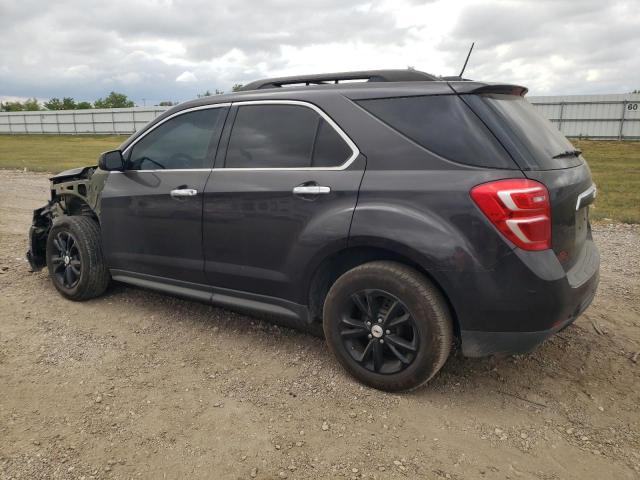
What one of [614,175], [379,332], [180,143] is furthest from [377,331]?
[614,175]

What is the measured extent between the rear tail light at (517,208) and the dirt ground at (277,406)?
102 cm

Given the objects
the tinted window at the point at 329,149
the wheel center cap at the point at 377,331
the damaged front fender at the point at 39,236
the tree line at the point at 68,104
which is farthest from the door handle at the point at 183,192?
the tree line at the point at 68,104

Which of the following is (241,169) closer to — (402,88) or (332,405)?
(402,88)

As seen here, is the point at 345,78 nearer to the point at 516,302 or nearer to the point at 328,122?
the point at 328,122

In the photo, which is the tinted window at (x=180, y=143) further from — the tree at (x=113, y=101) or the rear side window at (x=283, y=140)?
the tree at (x=113, y=101)

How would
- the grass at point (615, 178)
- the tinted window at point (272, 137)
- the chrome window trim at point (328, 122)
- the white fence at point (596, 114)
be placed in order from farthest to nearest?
1. the white fence at point (596, 114)
2. the grass at point (615, 178)
3. the tinted window at point (272, 137)
4. the chrome window trim at point (328, 122)

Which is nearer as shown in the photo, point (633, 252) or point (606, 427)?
point (606, 427)

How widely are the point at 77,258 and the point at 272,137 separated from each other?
2.25m

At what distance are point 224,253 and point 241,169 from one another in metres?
0.58

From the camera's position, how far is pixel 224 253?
3.54m

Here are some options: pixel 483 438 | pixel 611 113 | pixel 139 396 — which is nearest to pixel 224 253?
pixel 139 396

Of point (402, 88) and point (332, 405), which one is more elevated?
point (402, 88)

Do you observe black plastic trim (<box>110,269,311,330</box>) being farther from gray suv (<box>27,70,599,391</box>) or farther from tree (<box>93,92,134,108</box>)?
tree (<box>93,92,134,108</box>)

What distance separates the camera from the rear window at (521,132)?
2.69 m
